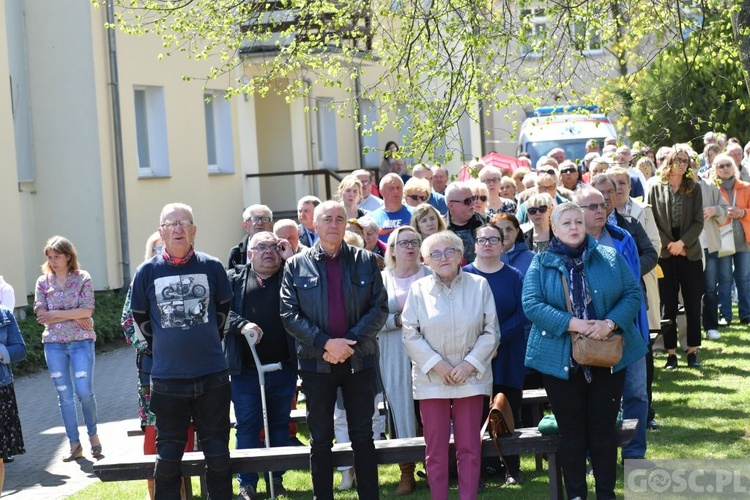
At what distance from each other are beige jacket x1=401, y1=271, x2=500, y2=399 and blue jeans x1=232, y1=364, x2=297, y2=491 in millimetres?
1336

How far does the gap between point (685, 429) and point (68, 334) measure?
210 inches

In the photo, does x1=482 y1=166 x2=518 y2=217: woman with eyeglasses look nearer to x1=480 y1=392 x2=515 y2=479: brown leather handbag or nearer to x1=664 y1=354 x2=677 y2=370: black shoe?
x1=664 y1=354 x2=677 y2=370: black shoe

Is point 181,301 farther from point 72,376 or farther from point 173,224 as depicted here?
point 72,376

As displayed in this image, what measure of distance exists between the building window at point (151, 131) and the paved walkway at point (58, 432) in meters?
6.45

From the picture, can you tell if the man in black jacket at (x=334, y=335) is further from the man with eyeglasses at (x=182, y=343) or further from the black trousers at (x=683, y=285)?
the black trousers at (x=683, y=285)

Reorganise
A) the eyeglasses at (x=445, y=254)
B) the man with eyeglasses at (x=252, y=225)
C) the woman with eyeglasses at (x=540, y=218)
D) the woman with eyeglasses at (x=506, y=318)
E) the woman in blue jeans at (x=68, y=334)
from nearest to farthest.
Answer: the eyeglasses at (x=445, y=254) → the woman with eyeglasses at (x=506, y=318) → the man with eyeglasses at (x=252, y=225) → the woman with eyeglasses at (x=540, y=218) → the woman in blue jeans at (x=68, y=334)

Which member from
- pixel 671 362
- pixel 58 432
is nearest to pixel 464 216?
pixel 671 362

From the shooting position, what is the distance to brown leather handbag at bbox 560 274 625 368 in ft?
23.9

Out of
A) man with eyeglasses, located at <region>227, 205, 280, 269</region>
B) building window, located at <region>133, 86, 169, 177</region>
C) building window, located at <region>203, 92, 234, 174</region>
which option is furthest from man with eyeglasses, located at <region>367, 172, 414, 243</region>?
building window, located at <region>203, 92, 234, 174</region>

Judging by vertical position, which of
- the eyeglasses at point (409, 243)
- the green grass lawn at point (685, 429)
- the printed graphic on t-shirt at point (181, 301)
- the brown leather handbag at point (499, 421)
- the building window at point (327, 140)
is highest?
the building window at point (327, 140)

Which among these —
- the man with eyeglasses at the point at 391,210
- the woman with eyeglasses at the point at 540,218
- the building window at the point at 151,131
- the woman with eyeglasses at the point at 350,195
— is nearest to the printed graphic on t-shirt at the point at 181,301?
the woman with eyeglasses at the point at 540,218

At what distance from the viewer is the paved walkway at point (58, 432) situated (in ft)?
31.6

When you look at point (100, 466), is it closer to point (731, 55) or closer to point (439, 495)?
point (439, 495)

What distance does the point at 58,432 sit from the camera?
459 inches
